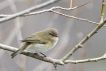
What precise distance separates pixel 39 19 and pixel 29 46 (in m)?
4.17

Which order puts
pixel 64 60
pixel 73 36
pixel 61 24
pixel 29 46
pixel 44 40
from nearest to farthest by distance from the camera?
pixel 64 60, pixel 29 46, pixel 44 40, pixel 73 36, pixel 61 24

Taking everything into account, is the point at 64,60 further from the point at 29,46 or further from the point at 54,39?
the point at 54,39

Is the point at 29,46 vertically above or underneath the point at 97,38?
above

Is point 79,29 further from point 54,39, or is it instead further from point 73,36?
point 54,39

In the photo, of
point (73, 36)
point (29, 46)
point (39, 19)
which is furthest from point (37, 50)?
point (39, 19)

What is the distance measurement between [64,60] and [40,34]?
3.21ft

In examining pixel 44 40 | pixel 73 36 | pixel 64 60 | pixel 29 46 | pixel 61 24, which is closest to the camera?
pixel 64 60

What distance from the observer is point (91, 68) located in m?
6.82

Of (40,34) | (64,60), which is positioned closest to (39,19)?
(40,34)

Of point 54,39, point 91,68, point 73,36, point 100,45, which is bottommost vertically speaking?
point 91,68

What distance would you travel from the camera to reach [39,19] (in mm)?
7078

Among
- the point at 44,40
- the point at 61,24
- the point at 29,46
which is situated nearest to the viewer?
the point at 29,46

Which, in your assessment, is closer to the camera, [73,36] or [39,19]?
[73,36]

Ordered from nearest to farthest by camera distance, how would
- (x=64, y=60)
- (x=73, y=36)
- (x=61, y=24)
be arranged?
(x=64, y=60) < (x=73, y=36) < (x=61, y=24)
